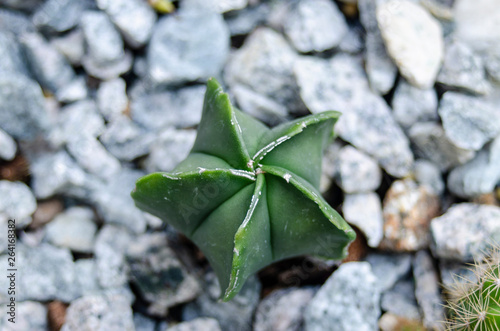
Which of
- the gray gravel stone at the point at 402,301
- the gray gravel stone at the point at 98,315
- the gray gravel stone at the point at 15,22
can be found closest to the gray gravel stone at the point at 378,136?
the gray gravel stone at the point at 402,301

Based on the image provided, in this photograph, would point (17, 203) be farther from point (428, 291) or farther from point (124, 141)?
point (428, 291)

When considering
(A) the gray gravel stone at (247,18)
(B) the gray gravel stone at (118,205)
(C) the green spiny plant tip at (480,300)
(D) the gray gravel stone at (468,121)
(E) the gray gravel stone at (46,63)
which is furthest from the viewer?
(A) the gray gravel stone at (247,18)

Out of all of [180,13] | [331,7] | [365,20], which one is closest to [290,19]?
[331,7]

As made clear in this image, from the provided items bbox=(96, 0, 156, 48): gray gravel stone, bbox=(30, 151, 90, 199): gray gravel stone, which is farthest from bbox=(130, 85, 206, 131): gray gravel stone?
bbox=(30, 151, 90, 199): gray gravel stone

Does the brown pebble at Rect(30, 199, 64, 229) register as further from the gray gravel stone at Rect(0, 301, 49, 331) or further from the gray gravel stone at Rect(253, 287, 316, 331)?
the gray gravel stone at Rect(253, 287, 316, 331)

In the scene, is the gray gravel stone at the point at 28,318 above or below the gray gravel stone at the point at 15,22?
below

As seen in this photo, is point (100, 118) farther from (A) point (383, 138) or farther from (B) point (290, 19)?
(A) point (383, 138)

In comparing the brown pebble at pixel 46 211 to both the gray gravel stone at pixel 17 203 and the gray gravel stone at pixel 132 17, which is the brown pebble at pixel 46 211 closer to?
the gray gravel stone at pixel 17 203
